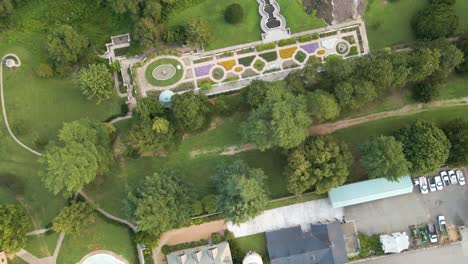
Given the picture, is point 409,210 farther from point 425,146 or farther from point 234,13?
point 234,13

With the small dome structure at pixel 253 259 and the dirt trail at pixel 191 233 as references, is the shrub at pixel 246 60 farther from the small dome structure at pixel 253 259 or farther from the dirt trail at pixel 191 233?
the small dome structure at pixel 253 259

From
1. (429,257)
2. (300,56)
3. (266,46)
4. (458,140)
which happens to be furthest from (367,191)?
(266,46)

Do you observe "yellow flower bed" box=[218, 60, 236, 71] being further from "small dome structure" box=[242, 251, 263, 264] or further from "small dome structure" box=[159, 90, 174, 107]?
"small dome structure" box=[242, 251, 263, 264]

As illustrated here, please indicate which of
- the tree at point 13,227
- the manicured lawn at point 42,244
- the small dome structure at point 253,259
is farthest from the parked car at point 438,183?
the tree at point 13,227

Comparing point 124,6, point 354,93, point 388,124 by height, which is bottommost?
point 388,124

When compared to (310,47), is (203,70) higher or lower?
lower

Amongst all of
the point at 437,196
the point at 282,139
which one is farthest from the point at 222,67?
the point at 437,196
